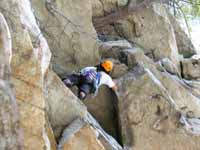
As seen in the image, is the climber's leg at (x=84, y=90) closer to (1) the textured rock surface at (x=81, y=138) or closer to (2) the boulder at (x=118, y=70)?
(1) the textured rock surface at (x=81, y=138)

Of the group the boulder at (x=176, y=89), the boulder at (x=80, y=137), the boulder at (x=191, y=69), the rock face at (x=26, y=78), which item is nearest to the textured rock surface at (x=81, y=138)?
the boulder at (x=80, y=137)

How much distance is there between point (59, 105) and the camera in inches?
260

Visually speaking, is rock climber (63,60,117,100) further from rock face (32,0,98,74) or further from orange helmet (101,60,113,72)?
rock face (32,0,98,74)

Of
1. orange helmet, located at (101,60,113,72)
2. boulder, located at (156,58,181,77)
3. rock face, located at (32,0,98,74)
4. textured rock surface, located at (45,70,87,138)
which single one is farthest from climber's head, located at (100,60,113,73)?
boulder, located at (156,58,181,77)

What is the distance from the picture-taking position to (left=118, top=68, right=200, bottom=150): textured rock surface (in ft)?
25.5

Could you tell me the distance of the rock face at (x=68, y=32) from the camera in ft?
27.4

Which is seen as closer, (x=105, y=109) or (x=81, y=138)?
(x=81, y=138)

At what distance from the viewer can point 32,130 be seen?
5.02 metres

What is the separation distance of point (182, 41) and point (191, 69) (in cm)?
163

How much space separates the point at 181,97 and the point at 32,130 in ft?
17.2

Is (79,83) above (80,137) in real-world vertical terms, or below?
above

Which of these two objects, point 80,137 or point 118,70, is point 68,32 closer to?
point 118,70

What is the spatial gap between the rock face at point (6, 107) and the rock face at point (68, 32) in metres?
3.95

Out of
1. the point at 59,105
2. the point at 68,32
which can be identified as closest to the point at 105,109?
the point at 59,105
